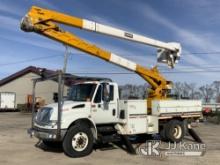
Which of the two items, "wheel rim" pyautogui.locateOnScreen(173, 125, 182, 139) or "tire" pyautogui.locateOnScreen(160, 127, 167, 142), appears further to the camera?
"wheel rim" pyautogui.locateOnScreen(173, 125, 182, 139)

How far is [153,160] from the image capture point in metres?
12.4

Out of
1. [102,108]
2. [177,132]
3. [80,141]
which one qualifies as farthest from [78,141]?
[177,132]

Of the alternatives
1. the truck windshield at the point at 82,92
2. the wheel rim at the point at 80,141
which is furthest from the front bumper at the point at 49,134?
the truck windshield at the point at 82,92

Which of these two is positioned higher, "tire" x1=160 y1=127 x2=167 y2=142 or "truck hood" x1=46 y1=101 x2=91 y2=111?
"truck hood" x1=46 y1=101 x2=91 y2=111

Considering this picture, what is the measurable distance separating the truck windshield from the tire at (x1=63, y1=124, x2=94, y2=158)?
51.4 inches

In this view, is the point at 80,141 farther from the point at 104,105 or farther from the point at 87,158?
the point at 104,105

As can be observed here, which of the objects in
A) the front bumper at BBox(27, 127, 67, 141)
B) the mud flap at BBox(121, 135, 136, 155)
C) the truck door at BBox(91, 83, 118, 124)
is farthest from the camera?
the truck door at BBox(91, 83, 118, 124)

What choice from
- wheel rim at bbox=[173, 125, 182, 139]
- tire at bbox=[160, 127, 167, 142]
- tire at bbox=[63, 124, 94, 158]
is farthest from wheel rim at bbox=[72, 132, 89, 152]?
wheel rim at bbox=[173, 125, 182, 139]

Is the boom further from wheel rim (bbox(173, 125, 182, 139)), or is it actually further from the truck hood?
the truck hood

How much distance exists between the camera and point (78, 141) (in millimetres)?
13156

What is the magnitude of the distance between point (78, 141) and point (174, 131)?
17.6 ft

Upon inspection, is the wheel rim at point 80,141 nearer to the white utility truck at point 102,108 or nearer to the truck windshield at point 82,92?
the white utility truck at point 102,108

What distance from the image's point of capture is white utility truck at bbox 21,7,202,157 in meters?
13.0

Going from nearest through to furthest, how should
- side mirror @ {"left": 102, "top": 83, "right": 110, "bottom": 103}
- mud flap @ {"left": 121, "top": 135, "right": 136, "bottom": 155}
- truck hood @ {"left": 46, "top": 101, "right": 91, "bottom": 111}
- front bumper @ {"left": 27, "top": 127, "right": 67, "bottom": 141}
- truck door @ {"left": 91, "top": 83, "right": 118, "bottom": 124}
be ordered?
front bumper @ {"left": 27, "top": 127, "right": 67, "bottom": 141} → truck hood @ {"left": 46, "top": 101, "right": 91, "bottom": 111} → mud flap @ {"left": 121, "top": 135, "right": 136, "bottom": 155} → truck door @ {"left": 91, "top": 83, "right": 118, "bottom": 124} → side mirror @ {"left": 102, "top": 83, "right": 110, "bottom": 103}
